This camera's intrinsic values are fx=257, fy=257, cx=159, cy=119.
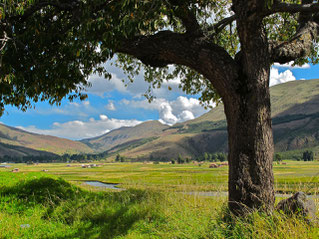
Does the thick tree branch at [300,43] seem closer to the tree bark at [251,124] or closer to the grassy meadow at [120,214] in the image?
the tree bark at [251,124]

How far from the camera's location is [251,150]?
6.79 meters

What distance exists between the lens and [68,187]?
1391 cm

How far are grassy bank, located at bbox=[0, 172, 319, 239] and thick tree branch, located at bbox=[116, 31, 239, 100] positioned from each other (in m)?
3.60

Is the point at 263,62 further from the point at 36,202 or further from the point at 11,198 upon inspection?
the point at 11,198

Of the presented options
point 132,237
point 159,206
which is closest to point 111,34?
point 132,237

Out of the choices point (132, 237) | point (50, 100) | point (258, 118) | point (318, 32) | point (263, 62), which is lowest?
point (132, 237)

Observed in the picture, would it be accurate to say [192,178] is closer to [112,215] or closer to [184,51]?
[112,215]

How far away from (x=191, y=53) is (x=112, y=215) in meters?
6.94

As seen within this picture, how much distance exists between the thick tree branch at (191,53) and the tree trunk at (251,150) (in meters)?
0.56

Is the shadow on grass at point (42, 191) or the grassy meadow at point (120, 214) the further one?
the shadow on grass at point (42, 191)

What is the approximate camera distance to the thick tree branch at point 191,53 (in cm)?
720

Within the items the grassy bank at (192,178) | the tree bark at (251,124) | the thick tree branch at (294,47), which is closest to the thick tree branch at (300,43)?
the thick tree branch at (294,47)

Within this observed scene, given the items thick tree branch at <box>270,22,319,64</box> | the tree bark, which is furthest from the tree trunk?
thick tree branch at <box>270,22,319,64</box>

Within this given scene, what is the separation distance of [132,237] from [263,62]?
649cm
